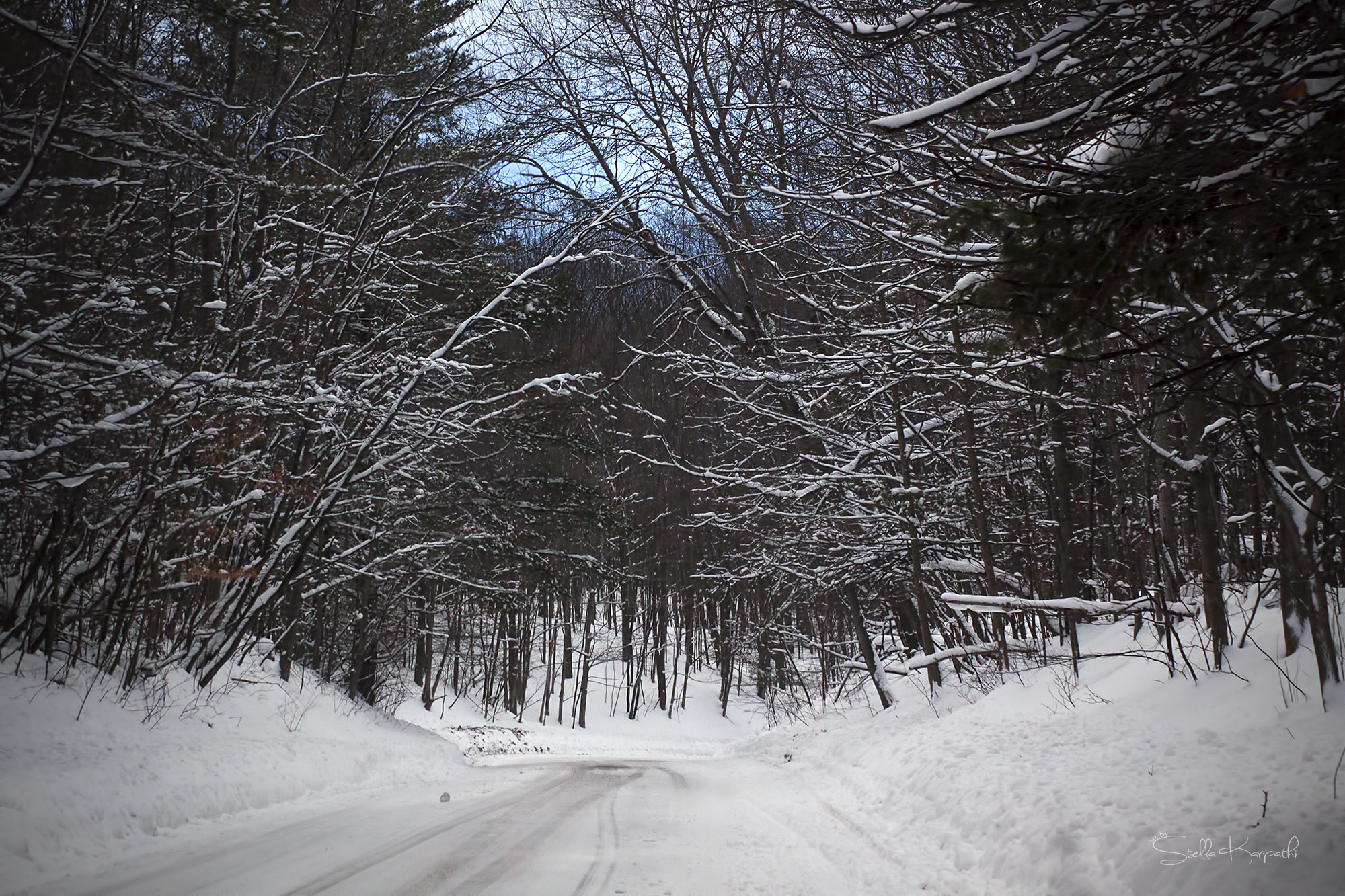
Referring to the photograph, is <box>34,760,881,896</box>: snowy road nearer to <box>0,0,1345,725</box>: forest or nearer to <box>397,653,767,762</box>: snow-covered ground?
<box>0,0,1345,725</box>: forest

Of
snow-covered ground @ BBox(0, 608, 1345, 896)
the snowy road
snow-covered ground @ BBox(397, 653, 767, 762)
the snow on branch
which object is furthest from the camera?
snow-covered ground @ BBox(397, 653, 767, 762)

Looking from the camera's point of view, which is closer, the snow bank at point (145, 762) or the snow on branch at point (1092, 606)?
the snow bank at point (145, 762)

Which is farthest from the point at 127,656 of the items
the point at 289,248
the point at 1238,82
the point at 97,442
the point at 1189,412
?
the point at 1189,412

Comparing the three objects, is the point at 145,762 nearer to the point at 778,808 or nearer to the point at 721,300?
the point at 778,808

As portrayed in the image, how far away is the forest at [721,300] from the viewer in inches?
128

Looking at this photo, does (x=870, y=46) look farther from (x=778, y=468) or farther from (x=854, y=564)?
(x=854, y=564)

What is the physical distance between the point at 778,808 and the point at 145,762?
5444 millimetres

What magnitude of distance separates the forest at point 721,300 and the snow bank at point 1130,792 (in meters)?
0.45

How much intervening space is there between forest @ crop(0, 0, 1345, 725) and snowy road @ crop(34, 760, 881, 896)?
117 inches

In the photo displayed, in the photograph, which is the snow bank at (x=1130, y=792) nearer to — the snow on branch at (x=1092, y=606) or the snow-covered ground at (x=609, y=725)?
the snow on branch at (x=1092, y=606)

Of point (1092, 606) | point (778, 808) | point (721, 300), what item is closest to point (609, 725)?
point (721, 300)

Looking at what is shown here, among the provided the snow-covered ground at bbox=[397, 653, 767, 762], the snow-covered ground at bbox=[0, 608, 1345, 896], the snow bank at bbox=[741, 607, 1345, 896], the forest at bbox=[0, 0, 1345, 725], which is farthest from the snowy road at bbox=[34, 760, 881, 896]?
the snow-covered ground at bbox=[397, 653, 767, 762]

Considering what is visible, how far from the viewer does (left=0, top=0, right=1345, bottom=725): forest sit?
3.24m

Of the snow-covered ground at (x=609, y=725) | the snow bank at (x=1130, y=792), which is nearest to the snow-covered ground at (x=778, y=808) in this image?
the snow bank at (x=1130, y=792)
